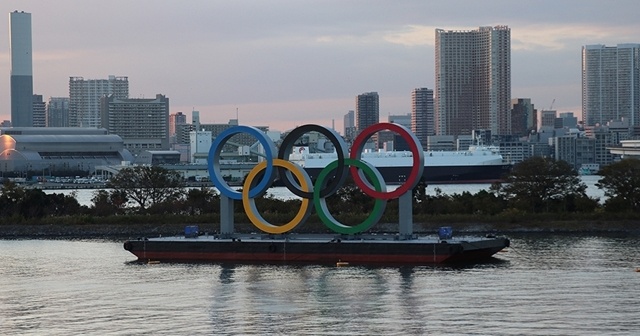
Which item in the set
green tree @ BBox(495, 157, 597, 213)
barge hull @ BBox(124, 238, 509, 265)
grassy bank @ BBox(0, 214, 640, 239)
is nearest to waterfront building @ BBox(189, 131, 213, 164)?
grassy bank @ BBox(0, 214, 640, 239)

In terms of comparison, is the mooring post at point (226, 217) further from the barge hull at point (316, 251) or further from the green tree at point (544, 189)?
the green tree at point (544, 189)

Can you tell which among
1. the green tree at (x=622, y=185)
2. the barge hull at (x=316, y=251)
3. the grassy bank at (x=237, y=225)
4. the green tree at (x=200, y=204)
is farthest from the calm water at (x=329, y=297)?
the green tree at (x=200, y=204)

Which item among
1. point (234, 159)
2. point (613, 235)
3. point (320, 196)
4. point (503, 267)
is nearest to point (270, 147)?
point (320, 196)

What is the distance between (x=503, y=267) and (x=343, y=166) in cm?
692

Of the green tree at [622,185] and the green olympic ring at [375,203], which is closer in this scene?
the green olympic ring at [375,203]

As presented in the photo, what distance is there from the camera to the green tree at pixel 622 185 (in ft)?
199

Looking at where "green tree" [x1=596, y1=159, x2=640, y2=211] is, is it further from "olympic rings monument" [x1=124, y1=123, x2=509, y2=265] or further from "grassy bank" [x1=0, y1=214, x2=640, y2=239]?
"olympic rings monument" [x1=124, y1=123, x2=509, y2=265]

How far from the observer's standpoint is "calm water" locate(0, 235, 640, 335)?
28.7 meters

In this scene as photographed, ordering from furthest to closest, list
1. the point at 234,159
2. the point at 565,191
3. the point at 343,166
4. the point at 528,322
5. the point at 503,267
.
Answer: the point at 234,159, the point at 565,191, the point at 343,166, the point at 503,267, the point at 528,322

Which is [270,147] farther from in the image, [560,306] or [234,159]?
[234,159]

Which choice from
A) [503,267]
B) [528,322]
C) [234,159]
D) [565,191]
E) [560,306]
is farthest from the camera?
[234,159]

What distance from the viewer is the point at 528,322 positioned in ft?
93.9

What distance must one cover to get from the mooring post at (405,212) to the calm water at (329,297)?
3.28m

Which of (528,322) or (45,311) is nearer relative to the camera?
(528,322)
